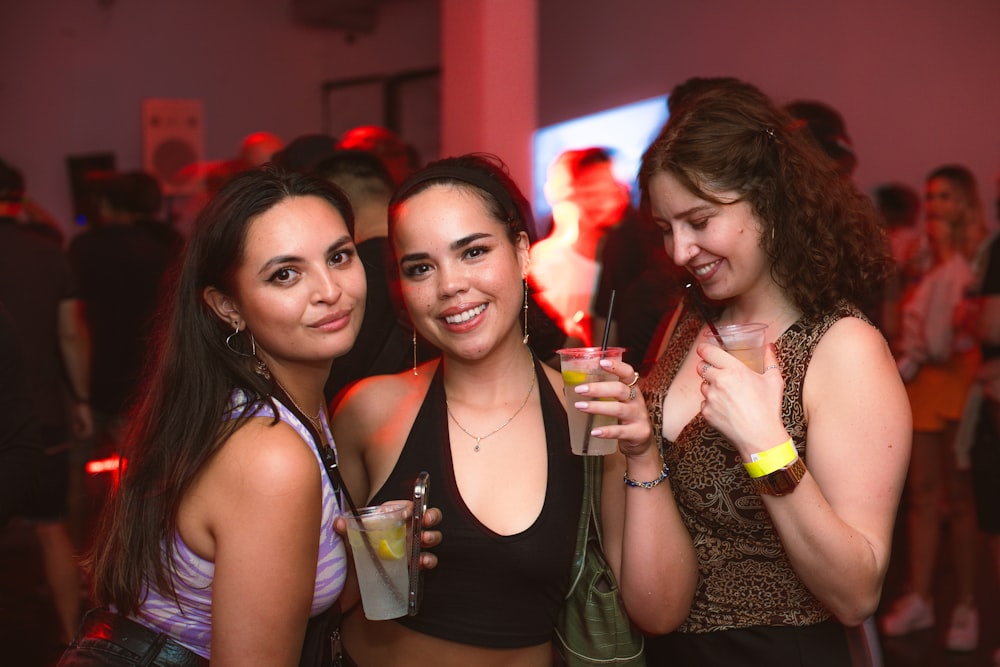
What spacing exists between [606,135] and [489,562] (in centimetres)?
663

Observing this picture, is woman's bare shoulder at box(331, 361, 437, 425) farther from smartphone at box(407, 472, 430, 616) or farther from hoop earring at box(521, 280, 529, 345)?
smartphone at box(407, 472, 430, 616)

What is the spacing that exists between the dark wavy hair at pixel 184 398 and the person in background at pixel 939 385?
3.53 metres

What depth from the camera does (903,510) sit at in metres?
4.62

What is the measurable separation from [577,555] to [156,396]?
3.01 feet

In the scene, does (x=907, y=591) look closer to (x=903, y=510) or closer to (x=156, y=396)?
(x=903, y=510)

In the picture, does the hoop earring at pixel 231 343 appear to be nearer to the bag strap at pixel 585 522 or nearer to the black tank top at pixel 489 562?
the black tank top at pixel 489 562

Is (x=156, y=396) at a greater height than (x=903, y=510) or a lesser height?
greater

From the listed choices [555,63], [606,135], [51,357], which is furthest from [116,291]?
[555,63]

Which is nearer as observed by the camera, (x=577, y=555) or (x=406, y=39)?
(x=577, y=555)

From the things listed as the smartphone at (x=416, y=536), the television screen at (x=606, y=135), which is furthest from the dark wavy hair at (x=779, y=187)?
the television screen at (x=606, y=135)

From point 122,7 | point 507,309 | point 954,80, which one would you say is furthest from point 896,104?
point 122,7

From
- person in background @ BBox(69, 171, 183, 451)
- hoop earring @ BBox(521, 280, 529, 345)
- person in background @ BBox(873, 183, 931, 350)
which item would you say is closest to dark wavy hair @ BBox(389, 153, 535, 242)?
hoop earring @ BBox(521, 280, 529, 345)

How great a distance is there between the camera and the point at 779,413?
65.1 inches

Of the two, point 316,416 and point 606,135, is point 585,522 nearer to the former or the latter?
point 316,416
